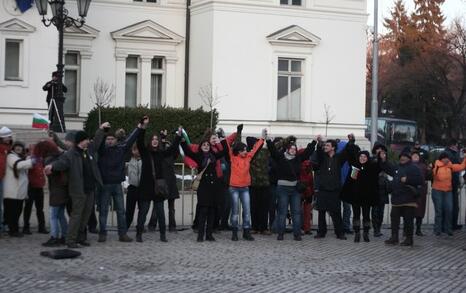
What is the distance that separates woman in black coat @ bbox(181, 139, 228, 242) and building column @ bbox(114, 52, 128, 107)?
59.2 feet

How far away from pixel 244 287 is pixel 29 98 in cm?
1928

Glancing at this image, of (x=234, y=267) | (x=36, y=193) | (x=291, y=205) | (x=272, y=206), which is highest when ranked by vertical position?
(x=36, y=193)

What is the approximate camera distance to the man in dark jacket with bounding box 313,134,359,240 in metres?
17.4

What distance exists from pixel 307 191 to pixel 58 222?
4.91 meters

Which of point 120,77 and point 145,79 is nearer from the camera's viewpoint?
point 120,77

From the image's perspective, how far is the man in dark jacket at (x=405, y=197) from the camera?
55.1 feet

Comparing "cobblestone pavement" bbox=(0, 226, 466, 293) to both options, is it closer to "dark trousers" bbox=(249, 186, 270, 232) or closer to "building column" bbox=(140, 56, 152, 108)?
"dark trousers" bbox=(249, 186, 270, 232)

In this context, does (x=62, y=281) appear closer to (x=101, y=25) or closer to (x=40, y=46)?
(x=40, y=46)

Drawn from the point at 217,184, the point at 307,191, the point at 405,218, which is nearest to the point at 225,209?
the point at 307,191

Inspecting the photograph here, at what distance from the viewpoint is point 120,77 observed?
34.4 m

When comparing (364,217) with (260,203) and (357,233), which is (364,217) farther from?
(260,203)

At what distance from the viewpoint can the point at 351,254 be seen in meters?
15.5

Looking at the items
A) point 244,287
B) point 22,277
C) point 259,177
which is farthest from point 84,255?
point 259,177

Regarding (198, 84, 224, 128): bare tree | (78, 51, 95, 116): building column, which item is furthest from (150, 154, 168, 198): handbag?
(78, 51, 95, 116): building column
